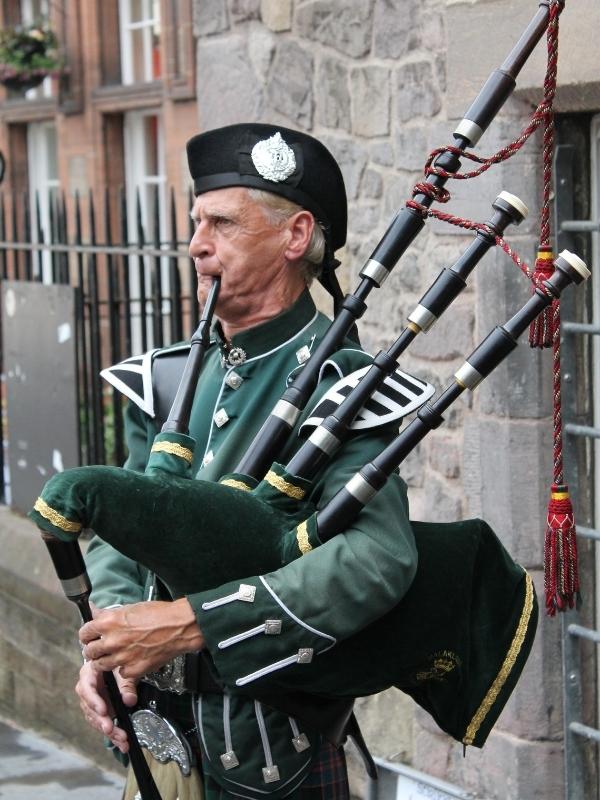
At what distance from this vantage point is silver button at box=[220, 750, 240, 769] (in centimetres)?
280

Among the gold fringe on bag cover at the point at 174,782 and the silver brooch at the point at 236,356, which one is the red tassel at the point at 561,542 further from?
the gold fringe on bag cover at the point at 174,782

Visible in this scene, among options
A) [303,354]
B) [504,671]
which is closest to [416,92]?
[303,354]

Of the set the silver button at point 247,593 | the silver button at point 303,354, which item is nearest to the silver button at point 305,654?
the silver button at point 247,593

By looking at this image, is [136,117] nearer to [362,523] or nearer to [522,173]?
[522,173]

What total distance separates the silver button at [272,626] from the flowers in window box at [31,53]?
33.7 feet

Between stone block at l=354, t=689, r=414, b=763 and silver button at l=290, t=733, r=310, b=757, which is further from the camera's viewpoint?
stone block at l=354, t=689, r=414, b=763

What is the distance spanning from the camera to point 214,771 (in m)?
2.85

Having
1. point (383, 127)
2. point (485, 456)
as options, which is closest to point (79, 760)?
point (485, 456)

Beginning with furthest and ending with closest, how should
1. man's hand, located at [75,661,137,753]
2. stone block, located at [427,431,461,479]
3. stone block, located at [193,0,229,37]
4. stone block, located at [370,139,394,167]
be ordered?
stone block, located at [193,0,229,37], stone block, located at [370,139,394,167], stone block, located at [427,431,461,479], man's hand, located at [75,661,137,753]

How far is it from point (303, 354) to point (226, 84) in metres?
2.40

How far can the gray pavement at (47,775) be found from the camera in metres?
5.53

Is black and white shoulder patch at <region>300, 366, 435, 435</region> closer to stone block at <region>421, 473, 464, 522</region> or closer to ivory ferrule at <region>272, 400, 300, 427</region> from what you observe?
ivory ferrule at <region>272, 400, 300, 427</region>

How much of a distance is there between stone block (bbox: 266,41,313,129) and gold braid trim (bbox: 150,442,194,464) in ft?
7.91

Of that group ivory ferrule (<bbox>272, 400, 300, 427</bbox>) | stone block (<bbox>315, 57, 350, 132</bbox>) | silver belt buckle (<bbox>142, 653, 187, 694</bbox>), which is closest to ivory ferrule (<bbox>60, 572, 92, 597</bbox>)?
silver belt buckle (<bbox>142, 653, 187, 694</bbox>)
